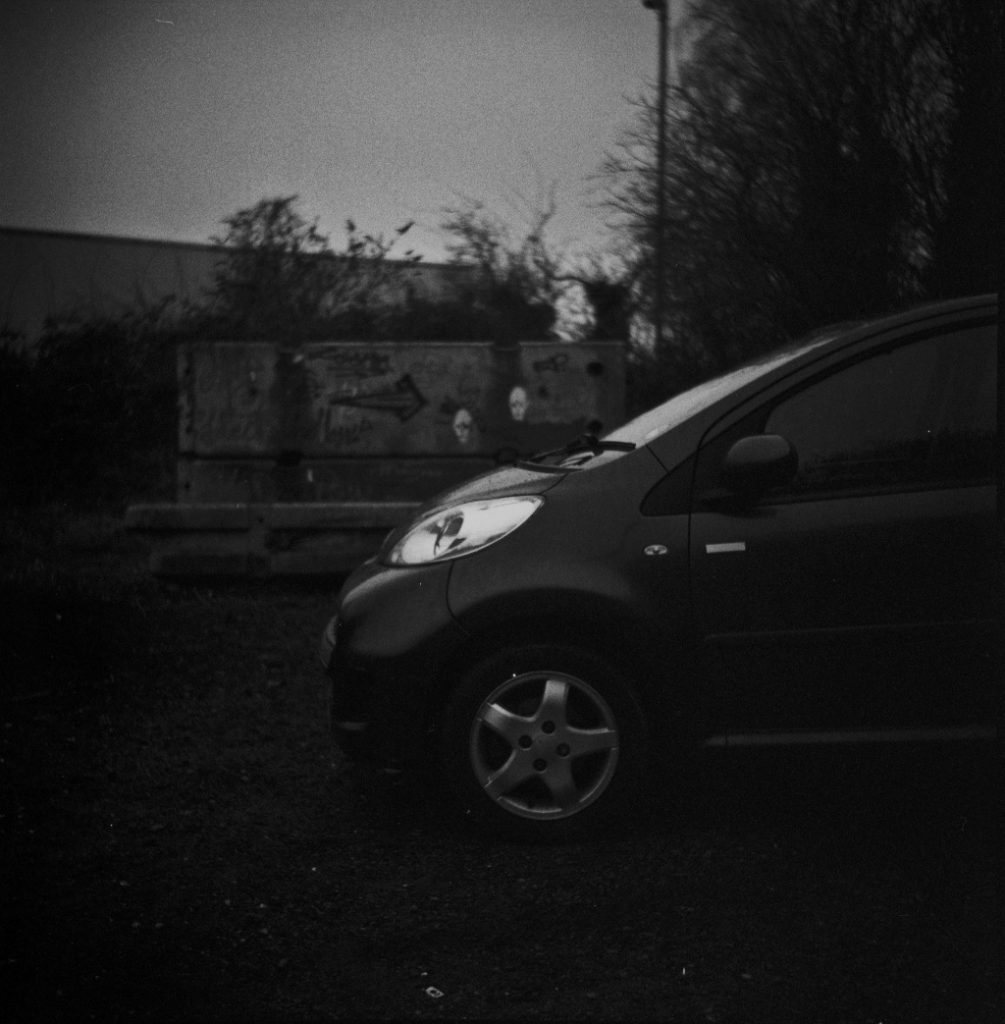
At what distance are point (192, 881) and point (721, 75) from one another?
5.49 m

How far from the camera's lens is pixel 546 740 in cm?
392

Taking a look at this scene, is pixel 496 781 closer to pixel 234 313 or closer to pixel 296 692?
pixel 296 692

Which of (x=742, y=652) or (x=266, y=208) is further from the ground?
(x=266, y=208)

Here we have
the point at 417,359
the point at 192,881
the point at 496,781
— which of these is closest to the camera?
the point at 192,881

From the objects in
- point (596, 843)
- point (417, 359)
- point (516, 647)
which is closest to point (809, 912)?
point (596, 843)

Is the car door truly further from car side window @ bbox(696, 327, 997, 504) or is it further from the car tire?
the car tire

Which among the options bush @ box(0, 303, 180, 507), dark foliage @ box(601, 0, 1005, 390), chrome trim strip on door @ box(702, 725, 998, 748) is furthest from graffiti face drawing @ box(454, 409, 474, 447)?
chrome trim strip on door @ box(702, 725, 998, 748)

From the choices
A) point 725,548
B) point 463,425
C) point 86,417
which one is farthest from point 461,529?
point 86,417

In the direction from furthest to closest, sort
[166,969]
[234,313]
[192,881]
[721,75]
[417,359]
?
1. [234,313]
2. [417,359]
3. [721,75]
4. [192,881]
5. [166,969]

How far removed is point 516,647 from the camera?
3.94 m

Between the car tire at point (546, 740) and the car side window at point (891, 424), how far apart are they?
0.68 meters

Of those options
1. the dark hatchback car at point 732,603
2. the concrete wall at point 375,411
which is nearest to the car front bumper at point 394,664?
the dark hatchback car at point 732,603

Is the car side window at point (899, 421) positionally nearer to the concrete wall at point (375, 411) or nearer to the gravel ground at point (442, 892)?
the gravel ground at point (442, 892)

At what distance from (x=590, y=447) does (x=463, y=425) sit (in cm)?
633
